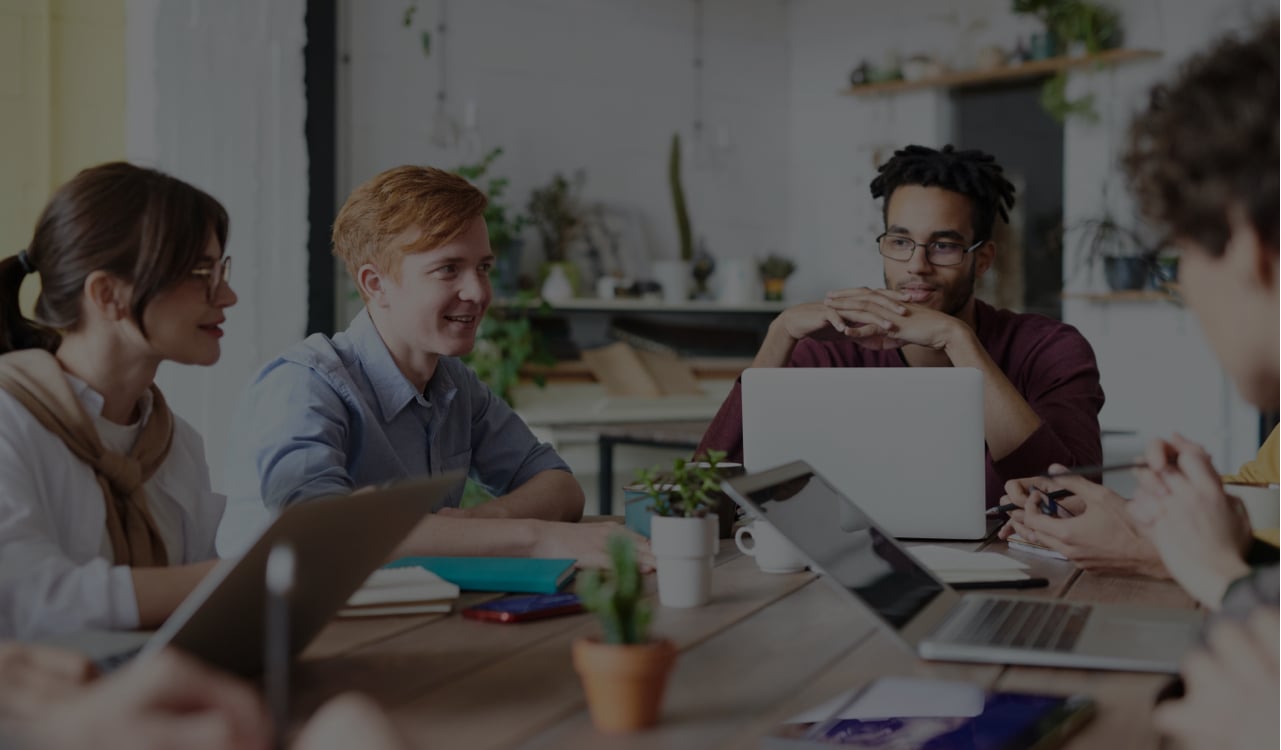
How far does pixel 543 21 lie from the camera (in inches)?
190

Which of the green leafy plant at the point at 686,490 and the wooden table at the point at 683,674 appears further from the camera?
the green leafy plant at the point at 686,490

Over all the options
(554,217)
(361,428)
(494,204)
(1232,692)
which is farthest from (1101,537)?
(554,217)

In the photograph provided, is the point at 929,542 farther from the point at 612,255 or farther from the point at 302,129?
the point at 612,255

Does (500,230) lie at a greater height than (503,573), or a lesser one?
greater

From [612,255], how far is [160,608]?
385 centimetres

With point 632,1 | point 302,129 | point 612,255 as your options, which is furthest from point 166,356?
point 632,1

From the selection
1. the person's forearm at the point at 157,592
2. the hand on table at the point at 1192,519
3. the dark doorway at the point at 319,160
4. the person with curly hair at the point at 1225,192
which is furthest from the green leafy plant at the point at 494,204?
the person with curly hair at the point at 1225,192

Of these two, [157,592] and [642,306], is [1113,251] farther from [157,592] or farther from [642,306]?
[157,592]

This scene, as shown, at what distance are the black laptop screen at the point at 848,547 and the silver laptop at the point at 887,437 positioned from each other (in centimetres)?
44

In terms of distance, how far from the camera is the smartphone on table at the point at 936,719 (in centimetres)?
93

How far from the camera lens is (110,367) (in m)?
1.46

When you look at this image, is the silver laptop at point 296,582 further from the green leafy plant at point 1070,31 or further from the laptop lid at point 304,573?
the green leafy plant at point 1070,31

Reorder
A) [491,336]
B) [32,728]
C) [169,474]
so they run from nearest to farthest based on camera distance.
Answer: [32,728] < [169,474] < [491,336]

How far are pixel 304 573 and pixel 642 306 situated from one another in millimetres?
3838
